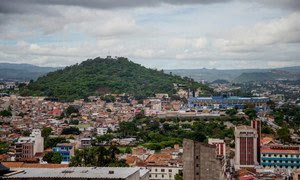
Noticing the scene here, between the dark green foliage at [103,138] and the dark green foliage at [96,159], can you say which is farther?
the dark green foliage at [103,138]

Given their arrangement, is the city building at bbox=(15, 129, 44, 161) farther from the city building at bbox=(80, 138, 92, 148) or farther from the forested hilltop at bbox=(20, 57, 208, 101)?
the forested hilltop at bbox=(20, 57, 208, 101)

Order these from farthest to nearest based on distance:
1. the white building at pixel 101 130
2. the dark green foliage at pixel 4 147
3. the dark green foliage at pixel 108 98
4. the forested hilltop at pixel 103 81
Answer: the forested hilltop at pixel 103 81, the dark green foliage at pixel 108 98, the white building at pixel 101 130, the dark green foliage at pixel 4 147

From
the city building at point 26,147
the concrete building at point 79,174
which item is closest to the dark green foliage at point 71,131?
the city building at point 26,147

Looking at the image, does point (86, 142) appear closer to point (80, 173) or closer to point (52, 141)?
point (52, 141)

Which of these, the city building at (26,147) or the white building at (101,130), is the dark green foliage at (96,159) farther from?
the white building at (101,130)

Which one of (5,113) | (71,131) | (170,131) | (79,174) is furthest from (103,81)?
(79,174)

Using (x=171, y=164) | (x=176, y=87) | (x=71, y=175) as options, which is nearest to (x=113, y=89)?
(x=176, y=87)

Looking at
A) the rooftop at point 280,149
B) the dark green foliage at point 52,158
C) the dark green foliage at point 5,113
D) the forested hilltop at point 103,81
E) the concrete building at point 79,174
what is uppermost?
the forested hilltop at point 103,81

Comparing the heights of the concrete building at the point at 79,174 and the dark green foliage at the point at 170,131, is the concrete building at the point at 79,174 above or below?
above
